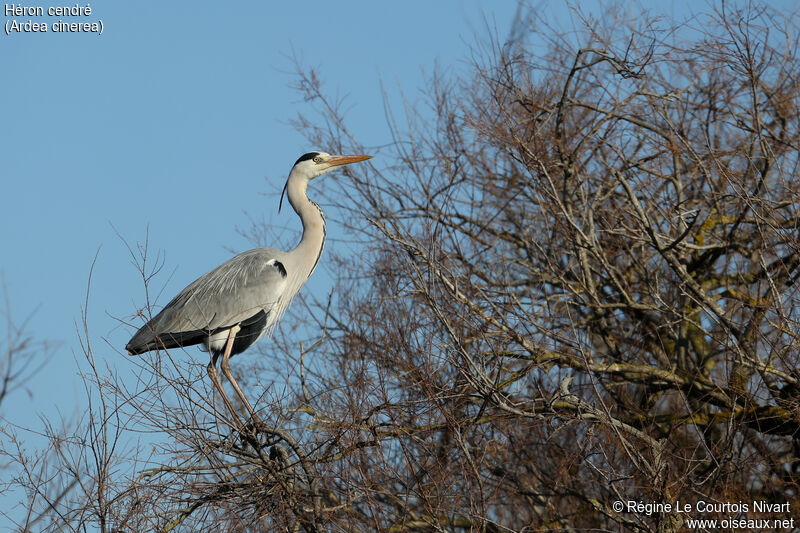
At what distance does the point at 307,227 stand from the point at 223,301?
99 centimetres

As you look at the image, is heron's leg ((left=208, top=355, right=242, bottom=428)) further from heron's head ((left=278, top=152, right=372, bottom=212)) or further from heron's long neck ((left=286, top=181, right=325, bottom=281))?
heron's head ((left=278, top=152, right=372, bottom=212))

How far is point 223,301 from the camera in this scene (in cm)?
729

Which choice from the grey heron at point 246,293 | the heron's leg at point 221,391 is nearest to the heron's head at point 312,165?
the grey heron at point 246,293

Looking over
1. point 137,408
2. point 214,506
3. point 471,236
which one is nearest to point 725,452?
point 214,506

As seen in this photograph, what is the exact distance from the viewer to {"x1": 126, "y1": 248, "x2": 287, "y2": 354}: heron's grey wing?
7.05 meters

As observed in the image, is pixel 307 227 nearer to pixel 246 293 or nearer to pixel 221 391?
pixel 246 293

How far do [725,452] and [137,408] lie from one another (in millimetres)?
2926

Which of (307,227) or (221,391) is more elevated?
(307,227)

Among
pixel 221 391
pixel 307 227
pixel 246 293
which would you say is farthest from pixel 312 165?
pixel 221 391

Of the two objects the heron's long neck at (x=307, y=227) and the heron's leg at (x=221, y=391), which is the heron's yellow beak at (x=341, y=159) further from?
the heron's leg at (x=221, y=391)

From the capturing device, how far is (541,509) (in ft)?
27.6

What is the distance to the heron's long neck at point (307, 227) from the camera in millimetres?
7727

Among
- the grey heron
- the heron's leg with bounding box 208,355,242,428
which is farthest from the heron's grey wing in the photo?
the heron's leg with bounding box 208,355,242,428

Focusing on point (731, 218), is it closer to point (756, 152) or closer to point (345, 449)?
point (756, 152)
